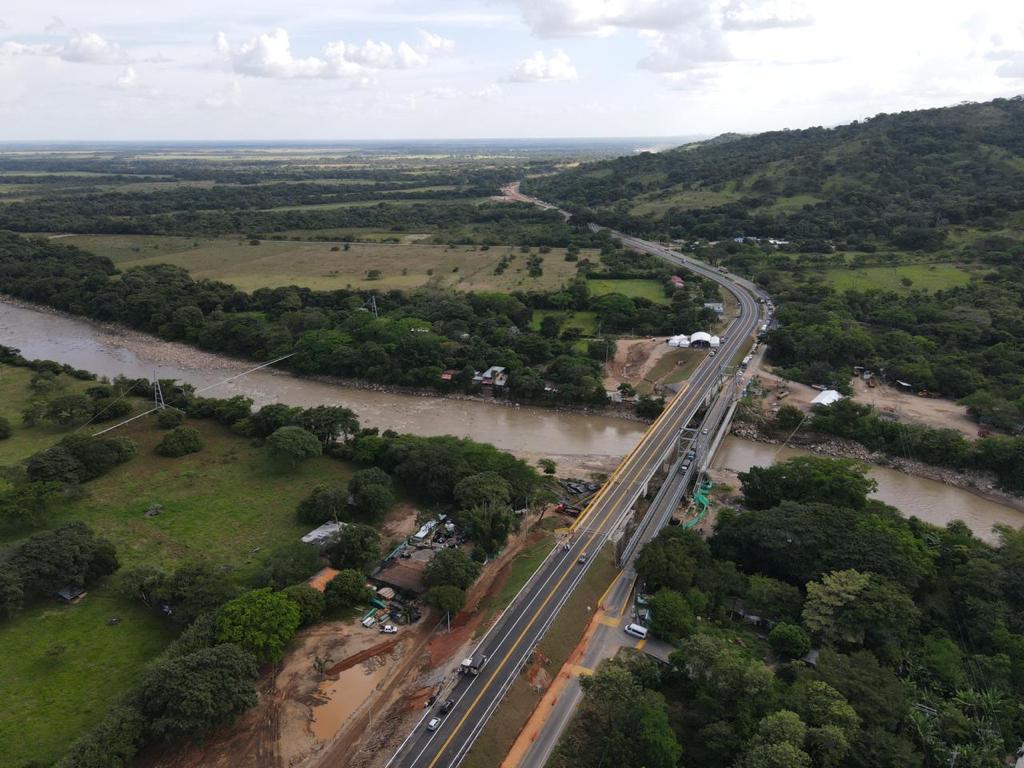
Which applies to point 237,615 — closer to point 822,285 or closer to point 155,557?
point 155,557

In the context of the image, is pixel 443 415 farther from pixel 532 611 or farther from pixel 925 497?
pixel 925 497

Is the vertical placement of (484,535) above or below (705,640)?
below

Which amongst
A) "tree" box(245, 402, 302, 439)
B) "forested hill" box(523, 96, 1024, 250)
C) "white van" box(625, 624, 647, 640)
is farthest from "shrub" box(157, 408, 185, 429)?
"forested hill" box(523, 96, 1024, 250)

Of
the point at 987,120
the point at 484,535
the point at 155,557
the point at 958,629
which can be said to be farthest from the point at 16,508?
the point at 987,120

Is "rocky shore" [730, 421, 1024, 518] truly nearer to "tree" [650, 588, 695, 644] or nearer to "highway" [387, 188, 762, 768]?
"highway" [387, 188, 762, 768]

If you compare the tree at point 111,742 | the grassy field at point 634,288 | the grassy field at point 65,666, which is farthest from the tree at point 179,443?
the grassy field at point 634,288

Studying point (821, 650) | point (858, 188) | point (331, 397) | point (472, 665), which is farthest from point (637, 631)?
point (858, 188)
